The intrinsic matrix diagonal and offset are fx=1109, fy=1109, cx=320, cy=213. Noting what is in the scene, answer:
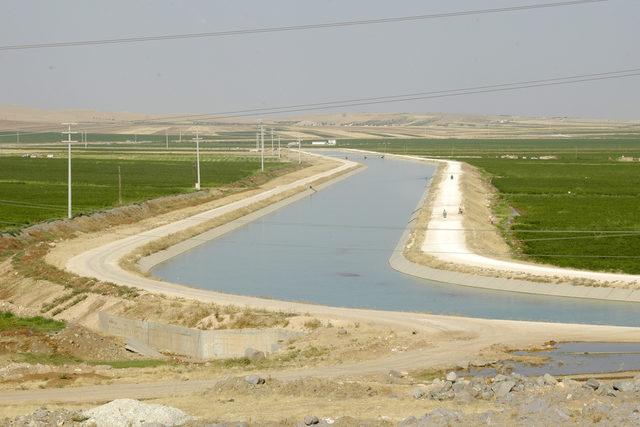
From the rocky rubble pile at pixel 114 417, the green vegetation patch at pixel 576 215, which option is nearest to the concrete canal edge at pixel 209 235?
the green vegetation patch at pixel 576 215

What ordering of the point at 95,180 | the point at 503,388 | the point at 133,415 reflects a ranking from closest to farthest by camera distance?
the point at 133,415 < the point at 503,388 < the point at 95,180

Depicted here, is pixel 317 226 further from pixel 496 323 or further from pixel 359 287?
pixel 496 323

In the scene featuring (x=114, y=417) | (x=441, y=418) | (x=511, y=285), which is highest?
(x=441, y=418)

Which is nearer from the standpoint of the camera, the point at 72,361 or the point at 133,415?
the point at 133,415

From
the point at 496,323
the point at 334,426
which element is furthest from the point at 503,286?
the point at 334,426

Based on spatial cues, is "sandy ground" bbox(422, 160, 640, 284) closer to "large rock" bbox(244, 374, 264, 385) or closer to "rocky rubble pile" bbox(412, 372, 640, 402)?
"rocky rubble pile" bbox(412, 372, 640, 402)

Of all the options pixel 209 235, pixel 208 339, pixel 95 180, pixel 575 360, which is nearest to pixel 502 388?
pixel 575 360

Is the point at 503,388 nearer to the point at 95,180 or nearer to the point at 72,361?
the point at 72,361
